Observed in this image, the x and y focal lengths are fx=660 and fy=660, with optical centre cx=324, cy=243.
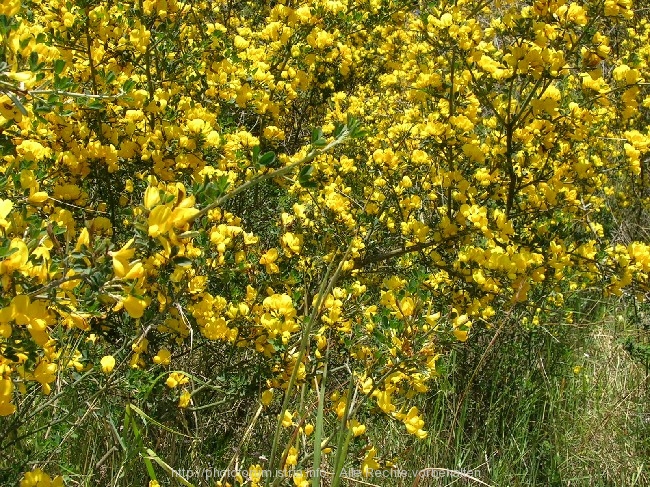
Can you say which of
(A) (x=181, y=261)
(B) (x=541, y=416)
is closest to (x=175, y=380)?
(A) (x=181, y=261)

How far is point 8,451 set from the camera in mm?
2234

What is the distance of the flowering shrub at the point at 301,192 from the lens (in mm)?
1946

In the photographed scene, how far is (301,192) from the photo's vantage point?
333 centimetres

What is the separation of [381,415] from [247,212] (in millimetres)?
1847

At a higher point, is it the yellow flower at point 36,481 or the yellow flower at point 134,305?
the yellow flower at point 134,305

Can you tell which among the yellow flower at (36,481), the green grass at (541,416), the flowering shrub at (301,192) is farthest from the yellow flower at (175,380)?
the green grass at (541,416)

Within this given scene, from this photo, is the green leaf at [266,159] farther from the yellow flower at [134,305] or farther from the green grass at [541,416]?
the green grass at [541,416]

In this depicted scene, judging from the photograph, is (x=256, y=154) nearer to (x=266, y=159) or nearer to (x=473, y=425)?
(x=266, y=159)

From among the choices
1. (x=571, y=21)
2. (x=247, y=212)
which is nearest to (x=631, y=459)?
(x=571, y=21)

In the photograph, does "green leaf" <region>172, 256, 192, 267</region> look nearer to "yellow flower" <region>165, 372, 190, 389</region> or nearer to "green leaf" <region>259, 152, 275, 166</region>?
"green leaf" <region>259, 152, 275, 166</region>

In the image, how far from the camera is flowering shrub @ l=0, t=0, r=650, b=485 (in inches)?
76.6

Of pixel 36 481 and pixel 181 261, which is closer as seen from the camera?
pixel 181 261

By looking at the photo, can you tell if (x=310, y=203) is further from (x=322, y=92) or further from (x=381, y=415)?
(x=322, y=92)

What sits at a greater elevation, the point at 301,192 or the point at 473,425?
the point at 301,192
